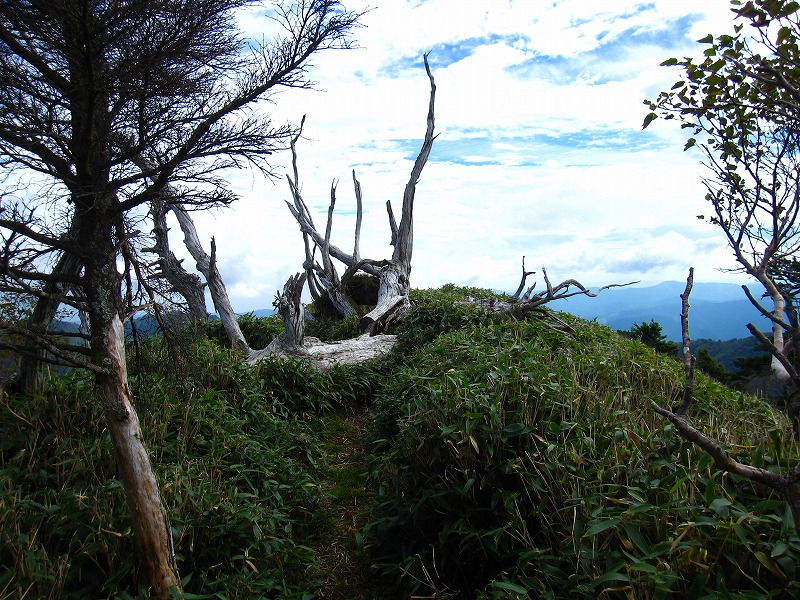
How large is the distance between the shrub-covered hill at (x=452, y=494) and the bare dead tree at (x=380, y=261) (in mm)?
6146

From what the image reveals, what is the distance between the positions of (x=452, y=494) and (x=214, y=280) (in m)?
7.02

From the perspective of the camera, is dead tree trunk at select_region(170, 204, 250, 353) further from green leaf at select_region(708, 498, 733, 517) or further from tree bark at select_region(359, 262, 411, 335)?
green leaf at select_region(708, 498, 733, 517)

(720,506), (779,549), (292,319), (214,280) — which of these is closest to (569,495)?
(720,506)

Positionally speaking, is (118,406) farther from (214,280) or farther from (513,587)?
(214,280)

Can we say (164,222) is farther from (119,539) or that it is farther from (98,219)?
(119,539)

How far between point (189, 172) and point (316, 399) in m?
4.09

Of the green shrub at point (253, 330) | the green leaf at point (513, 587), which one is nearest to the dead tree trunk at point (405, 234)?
the green shrub at point (253, 330)

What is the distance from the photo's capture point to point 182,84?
3.47m

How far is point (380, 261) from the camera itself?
13.1 metres

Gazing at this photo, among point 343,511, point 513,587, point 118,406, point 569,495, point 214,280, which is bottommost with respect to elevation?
point 343,511

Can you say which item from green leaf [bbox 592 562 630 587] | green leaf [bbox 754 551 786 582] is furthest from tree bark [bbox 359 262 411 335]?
green leaf [bbox 754 551 786 582]

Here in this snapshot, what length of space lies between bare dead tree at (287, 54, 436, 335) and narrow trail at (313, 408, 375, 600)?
4.33 meters

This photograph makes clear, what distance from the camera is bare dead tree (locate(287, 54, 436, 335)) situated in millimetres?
11922

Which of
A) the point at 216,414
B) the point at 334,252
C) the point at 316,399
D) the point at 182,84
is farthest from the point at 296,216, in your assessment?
the point at 182,84
